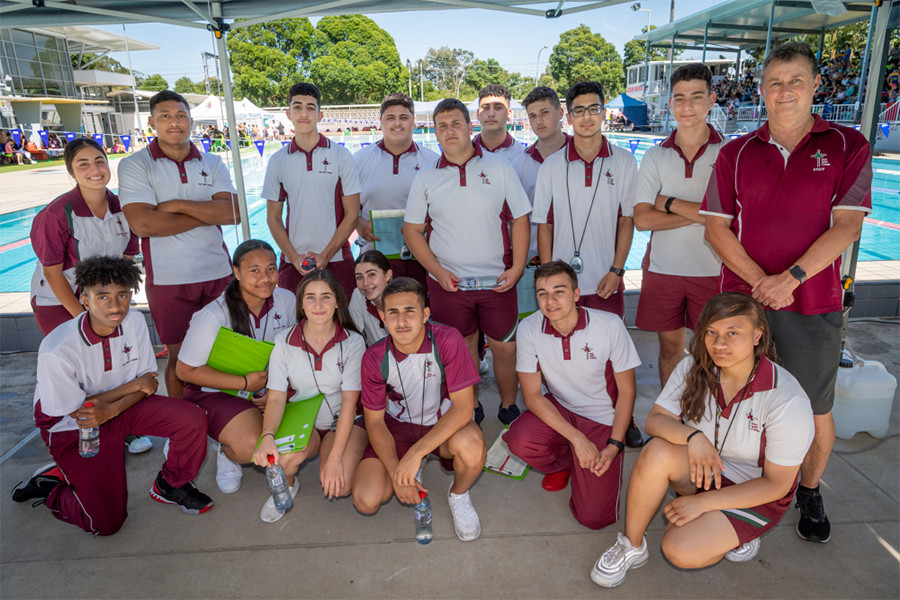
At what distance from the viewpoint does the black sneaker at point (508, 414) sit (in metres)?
3.29

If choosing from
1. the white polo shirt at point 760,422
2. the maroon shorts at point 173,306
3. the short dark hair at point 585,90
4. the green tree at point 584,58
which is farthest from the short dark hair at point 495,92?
the green tree at point 584,58

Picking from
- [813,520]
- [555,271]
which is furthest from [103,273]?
[813,520]

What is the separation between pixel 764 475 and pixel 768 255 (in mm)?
909

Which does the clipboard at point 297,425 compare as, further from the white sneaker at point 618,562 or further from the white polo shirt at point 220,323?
the white sneaker at point 618,562

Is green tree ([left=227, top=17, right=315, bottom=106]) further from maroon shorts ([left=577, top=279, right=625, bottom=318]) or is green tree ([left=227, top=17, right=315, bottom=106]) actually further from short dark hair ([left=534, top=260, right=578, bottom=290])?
short dark hair ([left=534, top=260, right=578, bottom=290])

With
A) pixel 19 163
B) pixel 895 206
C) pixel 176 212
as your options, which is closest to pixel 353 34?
pixel 19 163

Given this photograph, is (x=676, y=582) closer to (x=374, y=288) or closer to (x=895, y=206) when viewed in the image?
(x=374, y=288)

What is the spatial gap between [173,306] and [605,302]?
2.61 m

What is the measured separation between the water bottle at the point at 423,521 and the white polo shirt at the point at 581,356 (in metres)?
0.76

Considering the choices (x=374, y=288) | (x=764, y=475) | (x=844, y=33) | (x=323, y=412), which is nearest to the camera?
(x=764, y=475)

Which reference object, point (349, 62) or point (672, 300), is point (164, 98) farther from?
point (349, 62)

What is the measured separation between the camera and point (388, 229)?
363 cm

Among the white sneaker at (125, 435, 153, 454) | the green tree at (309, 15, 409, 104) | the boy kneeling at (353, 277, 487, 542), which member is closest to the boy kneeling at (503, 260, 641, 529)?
the boy kneeling at (353, 277, 487, 542)

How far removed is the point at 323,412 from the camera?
2703 millimetres
